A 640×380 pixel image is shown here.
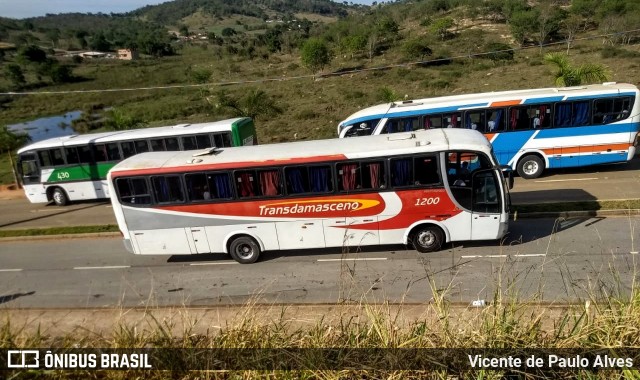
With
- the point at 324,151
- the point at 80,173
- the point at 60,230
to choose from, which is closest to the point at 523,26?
the point at 324,151

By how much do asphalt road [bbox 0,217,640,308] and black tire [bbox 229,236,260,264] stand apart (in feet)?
0.81

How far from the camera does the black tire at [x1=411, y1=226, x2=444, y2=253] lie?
36.5 feet

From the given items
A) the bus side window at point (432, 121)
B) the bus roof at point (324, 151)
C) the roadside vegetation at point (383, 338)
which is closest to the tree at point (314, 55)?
the bus side window at point (432, 121)

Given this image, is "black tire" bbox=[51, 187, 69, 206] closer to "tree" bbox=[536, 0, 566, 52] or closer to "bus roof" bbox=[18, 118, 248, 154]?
"bus roof" bbox=[18, 118, 248, 154]

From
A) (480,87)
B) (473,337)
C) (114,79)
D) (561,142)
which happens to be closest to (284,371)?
(473,337)

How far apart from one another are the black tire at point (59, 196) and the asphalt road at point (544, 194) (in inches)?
12.1

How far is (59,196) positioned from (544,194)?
2142cm

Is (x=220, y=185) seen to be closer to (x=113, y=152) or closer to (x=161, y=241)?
(x=161, y=241)

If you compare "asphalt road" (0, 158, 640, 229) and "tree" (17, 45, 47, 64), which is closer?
"asphalt road" (0, 158, 640, 229)

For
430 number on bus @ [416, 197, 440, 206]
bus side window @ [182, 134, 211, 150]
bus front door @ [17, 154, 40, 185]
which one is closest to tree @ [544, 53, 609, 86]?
430 number on bus @ [416, 197, 440, 206]

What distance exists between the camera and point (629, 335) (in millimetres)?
4363

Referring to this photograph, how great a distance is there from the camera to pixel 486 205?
10680 mm

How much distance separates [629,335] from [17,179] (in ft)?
95.7

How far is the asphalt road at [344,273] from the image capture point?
9430 mm
